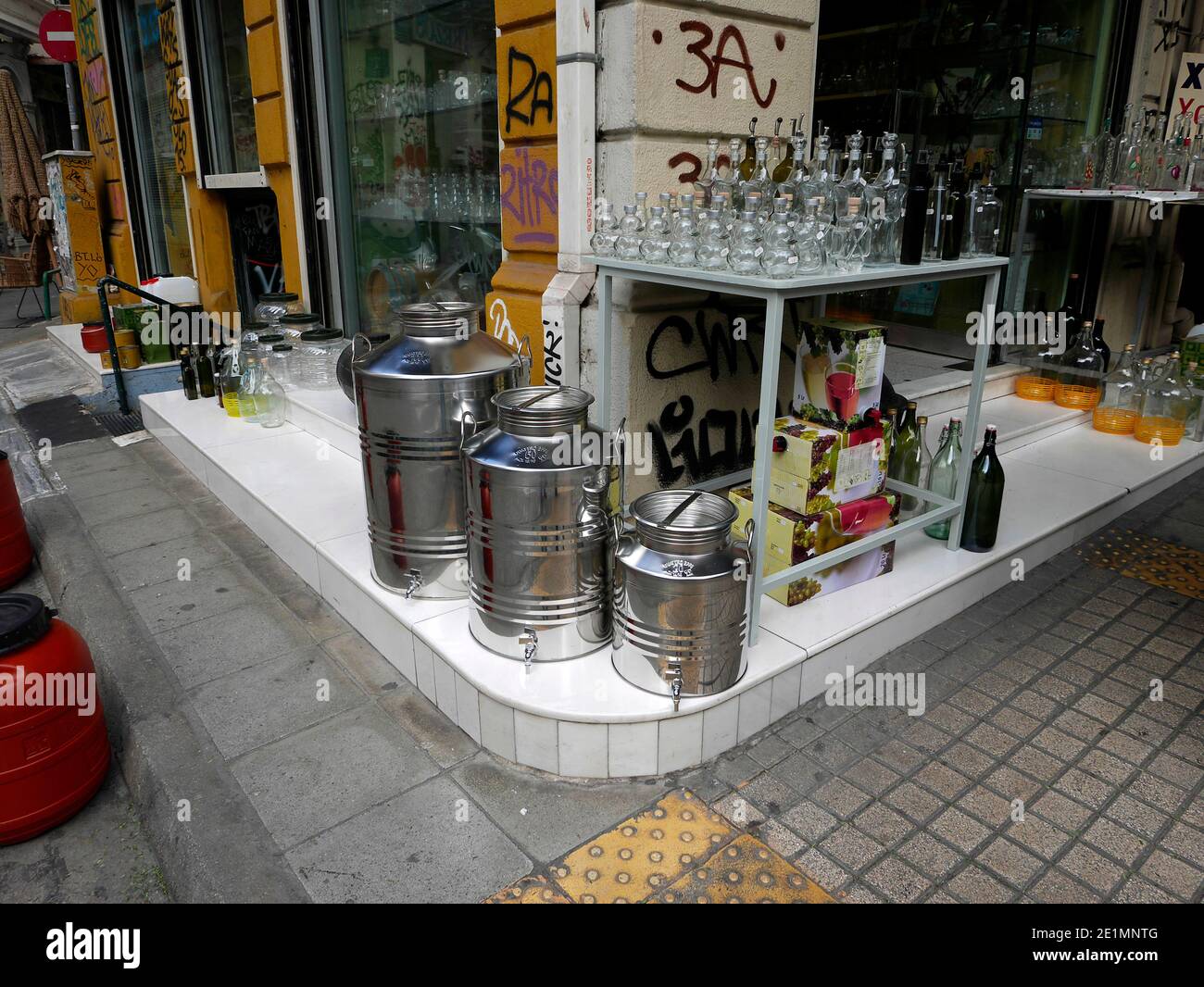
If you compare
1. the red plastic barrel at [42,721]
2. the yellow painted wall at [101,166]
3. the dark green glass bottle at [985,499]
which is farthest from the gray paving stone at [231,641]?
the yellow painted wall at [101,166]

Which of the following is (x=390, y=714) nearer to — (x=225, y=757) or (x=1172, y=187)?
(x=225, y=757)

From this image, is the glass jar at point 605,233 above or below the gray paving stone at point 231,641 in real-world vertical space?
above

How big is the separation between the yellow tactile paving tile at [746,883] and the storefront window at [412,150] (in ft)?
11.5

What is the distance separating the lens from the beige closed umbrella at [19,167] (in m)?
12.6

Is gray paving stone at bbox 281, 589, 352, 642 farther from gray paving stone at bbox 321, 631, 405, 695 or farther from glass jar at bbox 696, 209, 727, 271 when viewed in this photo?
glass jar at bbox 696, 209, 727, 271

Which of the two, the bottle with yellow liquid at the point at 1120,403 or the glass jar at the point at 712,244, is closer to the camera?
the glass jar at the point at 712,244

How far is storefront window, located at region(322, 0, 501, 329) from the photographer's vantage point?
15.2 ft

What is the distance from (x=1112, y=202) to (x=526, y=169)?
15.8ft

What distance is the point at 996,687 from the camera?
3045 millimetres

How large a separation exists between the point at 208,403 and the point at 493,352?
373 centimetres

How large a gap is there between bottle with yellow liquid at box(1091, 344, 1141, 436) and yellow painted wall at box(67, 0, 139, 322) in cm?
972

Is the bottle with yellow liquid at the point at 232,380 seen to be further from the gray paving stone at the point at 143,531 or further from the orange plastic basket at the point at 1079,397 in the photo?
the orange plastic basket at the point at 1079,397

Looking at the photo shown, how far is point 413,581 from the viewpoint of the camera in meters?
3.15

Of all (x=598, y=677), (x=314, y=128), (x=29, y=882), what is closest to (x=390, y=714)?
(x=598, y=677)
